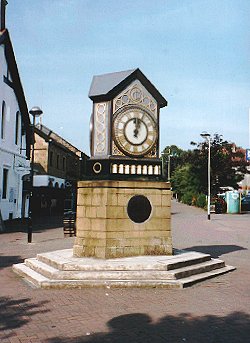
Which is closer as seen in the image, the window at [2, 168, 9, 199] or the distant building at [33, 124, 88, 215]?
the window at [2, 168, 9, 199]

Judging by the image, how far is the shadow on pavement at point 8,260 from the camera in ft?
35.1

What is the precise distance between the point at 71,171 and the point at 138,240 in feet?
119

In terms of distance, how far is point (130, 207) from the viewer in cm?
964

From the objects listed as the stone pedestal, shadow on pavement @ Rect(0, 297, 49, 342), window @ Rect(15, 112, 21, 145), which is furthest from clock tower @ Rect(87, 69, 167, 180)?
window @ Rect(15, 112, 21, 145)

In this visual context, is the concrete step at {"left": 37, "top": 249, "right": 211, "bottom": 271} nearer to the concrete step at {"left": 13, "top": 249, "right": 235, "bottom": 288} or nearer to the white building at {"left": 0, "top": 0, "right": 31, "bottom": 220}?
the concrete step at {"left": 13, "top": 249, "right": 235, "bottom": 288}

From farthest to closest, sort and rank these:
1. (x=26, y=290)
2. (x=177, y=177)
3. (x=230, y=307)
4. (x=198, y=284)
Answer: (x=177, y=177) → (x=198, y=284) → (x=26, y=290) → (x=230, y=307)

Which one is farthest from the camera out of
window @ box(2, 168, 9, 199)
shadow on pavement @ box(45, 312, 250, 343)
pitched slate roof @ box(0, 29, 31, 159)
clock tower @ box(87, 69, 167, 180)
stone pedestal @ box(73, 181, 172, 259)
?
Answer: window @ box(2, 168, 9, 199)

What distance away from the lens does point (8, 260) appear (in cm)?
1149

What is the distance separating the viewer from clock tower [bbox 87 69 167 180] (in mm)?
9812

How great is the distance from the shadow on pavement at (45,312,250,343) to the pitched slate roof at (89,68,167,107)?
5.67m

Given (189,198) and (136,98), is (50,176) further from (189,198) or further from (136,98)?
(136,98)

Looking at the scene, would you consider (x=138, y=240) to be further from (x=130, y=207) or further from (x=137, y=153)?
(x=137, y=153)

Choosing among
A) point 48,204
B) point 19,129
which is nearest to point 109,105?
point 19,129

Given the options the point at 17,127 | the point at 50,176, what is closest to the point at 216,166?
the point at 50,176
